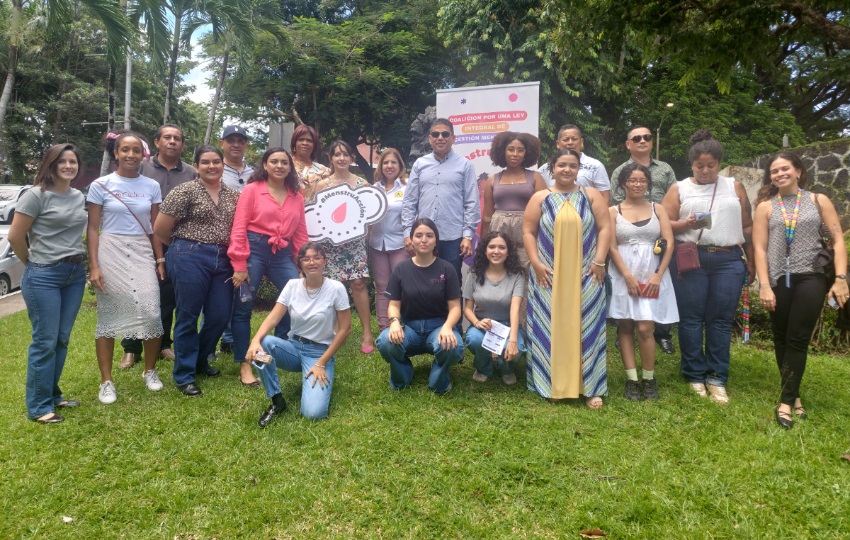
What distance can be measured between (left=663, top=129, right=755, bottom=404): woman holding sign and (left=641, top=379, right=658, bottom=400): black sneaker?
0.36 meters

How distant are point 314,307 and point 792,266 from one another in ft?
11.0

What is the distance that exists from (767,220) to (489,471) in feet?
8.59

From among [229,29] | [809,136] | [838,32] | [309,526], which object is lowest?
[309,526]

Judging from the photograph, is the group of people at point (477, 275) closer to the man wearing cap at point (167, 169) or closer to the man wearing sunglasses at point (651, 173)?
the man wearing cap at point (167, 169)

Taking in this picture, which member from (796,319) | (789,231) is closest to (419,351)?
(796,319)

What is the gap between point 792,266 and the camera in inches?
140

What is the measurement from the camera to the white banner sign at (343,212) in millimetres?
4844

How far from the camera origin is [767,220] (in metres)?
3.69

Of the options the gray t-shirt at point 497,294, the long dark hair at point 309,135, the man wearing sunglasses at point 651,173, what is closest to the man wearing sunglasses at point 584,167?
the man wearing sunglasses at point 651,173

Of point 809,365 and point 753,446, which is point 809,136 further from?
point 753,446

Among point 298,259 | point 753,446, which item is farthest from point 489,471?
point 298,259

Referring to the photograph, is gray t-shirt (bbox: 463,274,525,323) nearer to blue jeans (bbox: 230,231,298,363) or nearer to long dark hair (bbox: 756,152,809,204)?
blue jeans (bbox: 230,231,298,363)

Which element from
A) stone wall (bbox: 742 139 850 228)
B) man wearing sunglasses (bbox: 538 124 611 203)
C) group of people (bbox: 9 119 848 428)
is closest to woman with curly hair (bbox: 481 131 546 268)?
group of people (bbox: 9 119 848 428)

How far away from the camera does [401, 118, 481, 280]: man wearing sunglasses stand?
4.67 m
